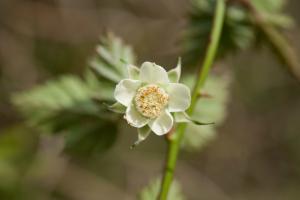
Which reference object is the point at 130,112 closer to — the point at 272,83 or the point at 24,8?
the point at 24,8

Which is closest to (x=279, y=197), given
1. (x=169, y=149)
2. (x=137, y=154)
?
(x=137, y=154)

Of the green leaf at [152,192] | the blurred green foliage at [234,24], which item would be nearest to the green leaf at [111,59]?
the green leaf at [152,192]

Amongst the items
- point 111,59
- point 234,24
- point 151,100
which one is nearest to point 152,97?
point 151,100

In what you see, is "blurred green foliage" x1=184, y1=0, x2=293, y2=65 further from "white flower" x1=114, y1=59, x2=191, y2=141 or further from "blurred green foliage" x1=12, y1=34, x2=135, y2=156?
"white flower" x1=114, y1=59, x2=191, y2=141

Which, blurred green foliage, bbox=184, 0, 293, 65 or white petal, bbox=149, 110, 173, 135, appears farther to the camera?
blurred green foliage, bbox=184, 0, 293, 65

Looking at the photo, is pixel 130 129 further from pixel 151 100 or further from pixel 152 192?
pixel 151 100

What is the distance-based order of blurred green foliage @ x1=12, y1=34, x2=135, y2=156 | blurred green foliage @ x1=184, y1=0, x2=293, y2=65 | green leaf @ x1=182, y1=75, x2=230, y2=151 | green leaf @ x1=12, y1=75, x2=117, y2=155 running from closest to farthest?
blurred green foliage @ x1=12, y1=34, x2=135, y2=156 → green leaf @ x1=12, y1=75, x2=117, y2=155 → blurred green foliage @ x1=184, y1=0, x2=293, y2=65 → green leaf @ x1=182, y1=75, x2=230, y2=151

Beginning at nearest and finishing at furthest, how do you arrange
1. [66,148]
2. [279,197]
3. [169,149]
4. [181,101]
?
[181,101]
[169,149]
[66,148]
[279,197]

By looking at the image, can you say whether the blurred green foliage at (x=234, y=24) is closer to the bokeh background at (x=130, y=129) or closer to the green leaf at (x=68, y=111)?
the green leaf at (x=68, y=111)

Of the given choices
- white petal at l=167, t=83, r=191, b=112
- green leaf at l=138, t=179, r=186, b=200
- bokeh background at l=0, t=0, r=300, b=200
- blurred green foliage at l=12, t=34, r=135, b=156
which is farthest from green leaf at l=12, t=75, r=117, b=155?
bokeh background at l=0, t=0, r=300, b=200
